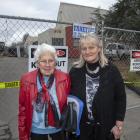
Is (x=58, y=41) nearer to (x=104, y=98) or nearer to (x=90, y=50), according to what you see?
(x=90, y=50)

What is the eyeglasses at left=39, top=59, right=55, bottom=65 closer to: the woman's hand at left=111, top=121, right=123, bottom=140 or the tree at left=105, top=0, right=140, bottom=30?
the woman's hand at left=111, top=121, right=123, bottom=140

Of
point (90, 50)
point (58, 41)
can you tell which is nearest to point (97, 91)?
point (90, 50)

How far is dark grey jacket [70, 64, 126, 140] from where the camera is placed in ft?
14.1

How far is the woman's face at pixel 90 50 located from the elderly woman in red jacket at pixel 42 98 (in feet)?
1.19

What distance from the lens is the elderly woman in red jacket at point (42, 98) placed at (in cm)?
415

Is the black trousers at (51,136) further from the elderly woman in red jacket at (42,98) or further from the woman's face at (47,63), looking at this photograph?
the woman's face at (47,63)

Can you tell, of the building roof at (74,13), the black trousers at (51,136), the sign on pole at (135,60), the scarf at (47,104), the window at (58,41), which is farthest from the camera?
the building roof at (74,13)

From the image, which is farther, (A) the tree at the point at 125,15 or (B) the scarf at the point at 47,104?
(A) the tree at the point at 125,15

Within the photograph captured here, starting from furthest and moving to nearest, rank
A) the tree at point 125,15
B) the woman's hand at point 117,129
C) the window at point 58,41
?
the tree at point 125,15 < the window at point 58,41 < the woman's hand at point 117,129

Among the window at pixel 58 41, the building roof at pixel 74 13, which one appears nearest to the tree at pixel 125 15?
the window at pixel 58 41

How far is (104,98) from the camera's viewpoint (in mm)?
4301

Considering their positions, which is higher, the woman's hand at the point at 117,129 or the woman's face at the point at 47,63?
the woman's face at the point at 47,63

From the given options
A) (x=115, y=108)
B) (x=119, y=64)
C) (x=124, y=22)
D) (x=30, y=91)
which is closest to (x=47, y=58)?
(x=30, y=91)

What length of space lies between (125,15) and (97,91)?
2281 centimetres
